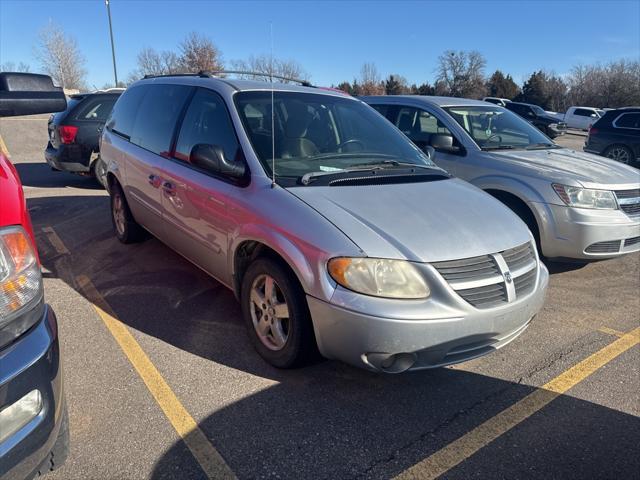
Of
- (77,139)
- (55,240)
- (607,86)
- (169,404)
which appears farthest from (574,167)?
(607,86)

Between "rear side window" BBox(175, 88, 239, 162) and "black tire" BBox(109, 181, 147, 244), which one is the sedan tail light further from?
"rear side window" BBox(175, 88, 239, 162)

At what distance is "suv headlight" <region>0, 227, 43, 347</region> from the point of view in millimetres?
1641

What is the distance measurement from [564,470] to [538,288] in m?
1.04

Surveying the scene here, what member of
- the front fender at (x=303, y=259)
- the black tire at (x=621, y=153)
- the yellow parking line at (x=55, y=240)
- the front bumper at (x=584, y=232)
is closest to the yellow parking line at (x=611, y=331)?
the front bumper at (x=584, y=232)

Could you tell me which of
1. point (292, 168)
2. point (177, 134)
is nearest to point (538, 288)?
point (292, 168)

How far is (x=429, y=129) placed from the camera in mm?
5805

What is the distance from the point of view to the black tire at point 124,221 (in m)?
5.06

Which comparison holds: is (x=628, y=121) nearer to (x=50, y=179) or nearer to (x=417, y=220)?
(x=417, y=220)

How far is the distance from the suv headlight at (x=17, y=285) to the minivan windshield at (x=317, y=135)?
5.18 feet

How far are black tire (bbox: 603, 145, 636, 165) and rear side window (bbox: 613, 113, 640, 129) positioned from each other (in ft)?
1.91

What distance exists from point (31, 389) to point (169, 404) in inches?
44.2

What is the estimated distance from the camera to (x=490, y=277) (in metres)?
2.60

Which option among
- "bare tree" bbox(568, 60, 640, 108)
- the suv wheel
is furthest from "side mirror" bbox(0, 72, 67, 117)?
"bare tree" bbox(568, 60, 640, 108)

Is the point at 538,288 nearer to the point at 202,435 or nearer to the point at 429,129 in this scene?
the point at 202,435
